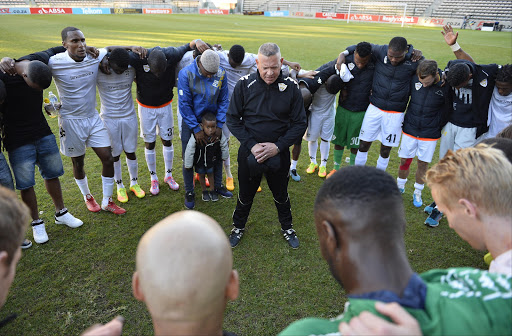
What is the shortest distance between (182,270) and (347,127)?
5395mm

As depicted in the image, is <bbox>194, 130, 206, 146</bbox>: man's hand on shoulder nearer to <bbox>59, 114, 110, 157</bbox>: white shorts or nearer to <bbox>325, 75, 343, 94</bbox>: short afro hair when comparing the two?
<bbox>59, 114, 110, 157</bbox>: white shorts

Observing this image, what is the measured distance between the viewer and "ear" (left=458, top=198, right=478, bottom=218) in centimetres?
163

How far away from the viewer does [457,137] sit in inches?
198

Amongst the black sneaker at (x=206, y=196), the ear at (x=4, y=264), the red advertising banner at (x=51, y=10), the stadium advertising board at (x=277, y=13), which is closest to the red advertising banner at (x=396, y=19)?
the stadium advertising board at (x=277, y=13)

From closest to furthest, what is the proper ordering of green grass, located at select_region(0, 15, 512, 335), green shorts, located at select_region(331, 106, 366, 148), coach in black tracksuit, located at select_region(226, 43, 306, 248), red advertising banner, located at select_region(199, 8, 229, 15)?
green grass, located at select_region(0, 15, 512, 335) → coach in black tracksuit, located at select_region(226, 43, 306, 248) → green shorts, located at select_region(331, 106, 366, 148) → red advertising banner, located at select_region(199, 8, 229, 15)

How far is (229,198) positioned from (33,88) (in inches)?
122

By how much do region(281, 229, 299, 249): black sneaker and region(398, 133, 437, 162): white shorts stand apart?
2496 millimetres

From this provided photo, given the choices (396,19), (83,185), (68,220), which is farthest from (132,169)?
(396,19)

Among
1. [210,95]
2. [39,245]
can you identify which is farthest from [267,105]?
[39,245]

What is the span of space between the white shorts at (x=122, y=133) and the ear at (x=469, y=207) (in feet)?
15.2

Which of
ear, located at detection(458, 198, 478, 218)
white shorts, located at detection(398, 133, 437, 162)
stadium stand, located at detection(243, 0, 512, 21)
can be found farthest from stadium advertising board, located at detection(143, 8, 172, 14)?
ear, located at detection(458, 198, 478, 218)

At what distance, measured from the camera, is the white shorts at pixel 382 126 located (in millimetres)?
5488

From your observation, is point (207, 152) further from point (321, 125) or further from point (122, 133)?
point (321, 125)

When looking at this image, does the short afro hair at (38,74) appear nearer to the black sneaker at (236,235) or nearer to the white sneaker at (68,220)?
the white sneaker at (68,220)
